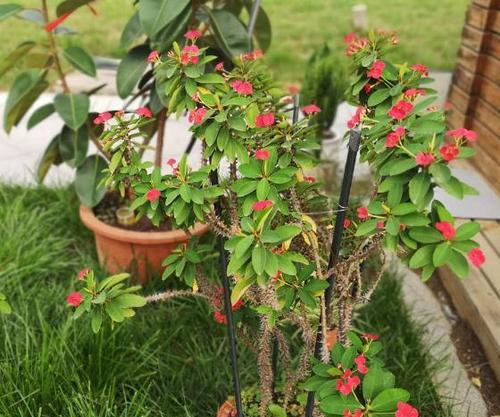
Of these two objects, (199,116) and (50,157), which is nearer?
(199,116)

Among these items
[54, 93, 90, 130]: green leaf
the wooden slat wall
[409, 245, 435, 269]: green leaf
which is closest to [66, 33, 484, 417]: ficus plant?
[409, 245, 435, 269]: green leaf

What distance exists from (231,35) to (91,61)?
569mm

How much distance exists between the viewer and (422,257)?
88 cm

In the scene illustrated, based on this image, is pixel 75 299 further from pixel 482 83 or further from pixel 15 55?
pixel 482 83

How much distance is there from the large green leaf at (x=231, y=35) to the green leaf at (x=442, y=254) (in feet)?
4.35

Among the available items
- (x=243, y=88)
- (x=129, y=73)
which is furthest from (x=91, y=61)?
(x=243, y=88)

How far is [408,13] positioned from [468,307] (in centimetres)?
517

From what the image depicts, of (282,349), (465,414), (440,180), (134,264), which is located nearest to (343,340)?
(282,349)

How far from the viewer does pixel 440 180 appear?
84cm

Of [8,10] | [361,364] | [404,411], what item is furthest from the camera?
[8,10]

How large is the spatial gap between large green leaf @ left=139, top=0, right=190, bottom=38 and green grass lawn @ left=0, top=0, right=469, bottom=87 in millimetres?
3058

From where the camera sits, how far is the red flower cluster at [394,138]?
916 mm

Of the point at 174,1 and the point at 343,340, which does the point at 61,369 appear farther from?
the point at 174,1

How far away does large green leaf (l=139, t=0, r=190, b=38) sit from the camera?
5.68 ft
